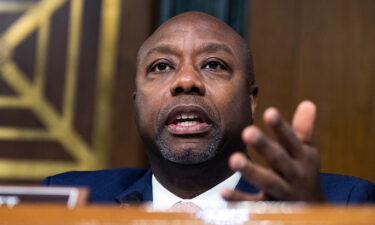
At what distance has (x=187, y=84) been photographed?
4.90ft

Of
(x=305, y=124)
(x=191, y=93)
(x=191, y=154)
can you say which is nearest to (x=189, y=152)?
(x=191, y=154)

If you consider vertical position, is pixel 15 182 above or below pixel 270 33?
below

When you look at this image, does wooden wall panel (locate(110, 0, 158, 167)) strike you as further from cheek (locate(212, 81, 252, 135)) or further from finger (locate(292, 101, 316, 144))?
finger (locate(292, 101, 316, 144))

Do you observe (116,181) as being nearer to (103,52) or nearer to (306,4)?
(103,52)

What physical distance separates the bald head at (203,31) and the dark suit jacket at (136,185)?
0.24m

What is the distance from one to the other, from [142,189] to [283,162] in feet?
2.23

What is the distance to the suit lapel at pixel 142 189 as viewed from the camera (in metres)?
1.54

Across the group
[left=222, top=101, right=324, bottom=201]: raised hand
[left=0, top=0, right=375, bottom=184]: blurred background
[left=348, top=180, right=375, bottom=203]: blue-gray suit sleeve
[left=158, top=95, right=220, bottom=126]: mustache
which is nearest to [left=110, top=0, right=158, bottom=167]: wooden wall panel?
[left=0, top=0, right=375, bottom=184]: blurred background

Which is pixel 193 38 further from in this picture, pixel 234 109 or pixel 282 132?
pixel 282 132

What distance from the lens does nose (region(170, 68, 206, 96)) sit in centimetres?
149

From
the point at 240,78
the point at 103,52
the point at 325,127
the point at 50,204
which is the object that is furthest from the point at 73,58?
the point at 50,204

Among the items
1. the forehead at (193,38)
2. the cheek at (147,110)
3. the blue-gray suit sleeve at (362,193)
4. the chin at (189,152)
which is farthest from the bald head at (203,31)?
the blue-gray suit sleeve at (362,193)

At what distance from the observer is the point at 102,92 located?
7.81 ft

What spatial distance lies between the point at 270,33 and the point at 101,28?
0.49 m
